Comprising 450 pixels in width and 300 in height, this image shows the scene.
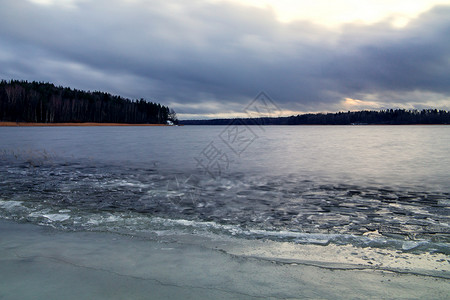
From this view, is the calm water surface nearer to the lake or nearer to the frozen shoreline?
the lake

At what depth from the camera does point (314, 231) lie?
6.41m

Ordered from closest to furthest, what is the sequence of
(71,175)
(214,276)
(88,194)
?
1. (214,276)
2. (88,194)
3. (71,175)

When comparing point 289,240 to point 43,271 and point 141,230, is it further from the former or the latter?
point 43,271

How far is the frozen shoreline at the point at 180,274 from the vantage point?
11.9ft

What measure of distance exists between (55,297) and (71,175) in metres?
11.4

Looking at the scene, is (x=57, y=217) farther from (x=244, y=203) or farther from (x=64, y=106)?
(x=64, y=106)

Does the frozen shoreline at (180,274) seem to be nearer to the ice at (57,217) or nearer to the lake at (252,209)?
the lake at (252,209)

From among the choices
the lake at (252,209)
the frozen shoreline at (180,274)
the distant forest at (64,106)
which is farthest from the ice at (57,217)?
the distant forest at (64,106)

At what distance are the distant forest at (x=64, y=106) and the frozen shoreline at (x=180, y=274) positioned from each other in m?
123

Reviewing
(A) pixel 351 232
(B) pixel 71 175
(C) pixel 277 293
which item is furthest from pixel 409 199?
(B) pixel 71 175

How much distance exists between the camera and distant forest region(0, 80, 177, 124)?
108 m

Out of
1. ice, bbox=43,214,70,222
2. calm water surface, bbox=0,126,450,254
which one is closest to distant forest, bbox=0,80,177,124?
calm water surface, bbox=0,126,450,254

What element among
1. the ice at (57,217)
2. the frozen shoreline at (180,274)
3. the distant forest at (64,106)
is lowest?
the ice at (57,217)

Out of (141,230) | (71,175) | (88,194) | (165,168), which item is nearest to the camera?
(141,230)
